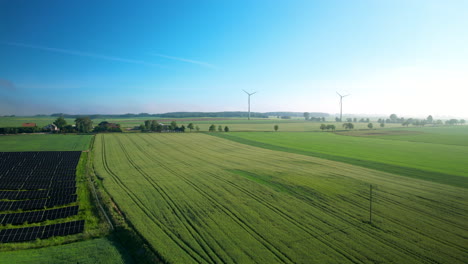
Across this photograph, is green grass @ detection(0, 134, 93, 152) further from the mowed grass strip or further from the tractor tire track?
the tractor tire track

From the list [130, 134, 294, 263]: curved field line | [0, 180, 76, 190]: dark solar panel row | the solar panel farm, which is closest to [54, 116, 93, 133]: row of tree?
the solar panel farm

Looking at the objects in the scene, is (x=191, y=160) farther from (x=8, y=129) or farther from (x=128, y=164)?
(x=8, y=129)

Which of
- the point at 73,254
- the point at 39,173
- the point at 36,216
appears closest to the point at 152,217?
the point at 73,254

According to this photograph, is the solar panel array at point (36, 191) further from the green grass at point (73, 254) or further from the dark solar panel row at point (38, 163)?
the green grass at point (73, 254)

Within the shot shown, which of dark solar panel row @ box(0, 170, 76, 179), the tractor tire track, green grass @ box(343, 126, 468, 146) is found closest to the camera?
the tractor tire track

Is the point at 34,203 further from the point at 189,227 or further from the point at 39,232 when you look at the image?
the point at 189,227

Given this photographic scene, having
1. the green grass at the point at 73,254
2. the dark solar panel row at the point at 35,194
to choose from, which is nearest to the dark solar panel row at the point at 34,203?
the dark solar panel row at the point at 35,194
